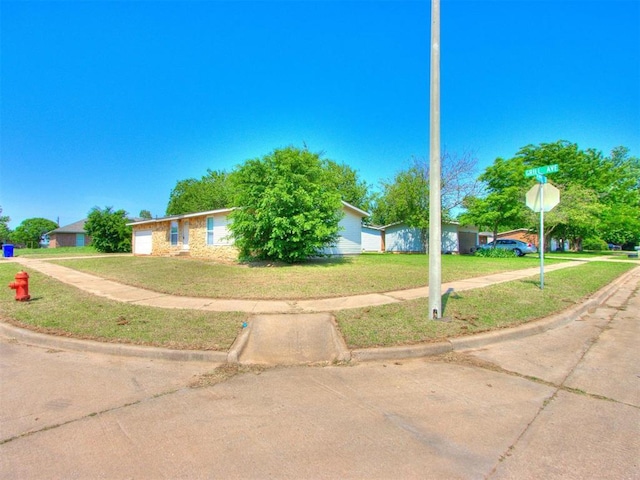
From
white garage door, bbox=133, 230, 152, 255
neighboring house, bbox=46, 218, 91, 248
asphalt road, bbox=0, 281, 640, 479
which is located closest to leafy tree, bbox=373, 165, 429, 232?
white garage door, bbox=133, 230, 152, 255

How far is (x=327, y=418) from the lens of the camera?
3.04 metres

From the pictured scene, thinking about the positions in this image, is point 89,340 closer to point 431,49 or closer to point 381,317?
point 381,317

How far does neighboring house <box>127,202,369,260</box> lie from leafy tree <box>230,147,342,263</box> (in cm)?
356

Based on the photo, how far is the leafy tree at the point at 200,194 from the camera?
4716 cm

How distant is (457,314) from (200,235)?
18500 millimetres

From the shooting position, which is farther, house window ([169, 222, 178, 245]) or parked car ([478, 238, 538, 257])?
parked car ([478, 238, 538, 257])

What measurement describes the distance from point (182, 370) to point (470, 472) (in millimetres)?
3389

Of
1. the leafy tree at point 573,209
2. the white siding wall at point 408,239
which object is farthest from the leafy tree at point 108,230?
the leafy tree at point 573,209

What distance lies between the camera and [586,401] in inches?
132

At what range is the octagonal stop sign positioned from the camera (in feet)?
30.3

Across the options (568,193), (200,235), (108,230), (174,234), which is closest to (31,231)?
(108,230)

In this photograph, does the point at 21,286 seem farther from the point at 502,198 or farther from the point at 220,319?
the point at 502,198

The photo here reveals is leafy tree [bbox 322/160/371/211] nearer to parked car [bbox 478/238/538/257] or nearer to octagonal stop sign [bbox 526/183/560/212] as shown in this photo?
parked car [bbox 478/238/538/257]

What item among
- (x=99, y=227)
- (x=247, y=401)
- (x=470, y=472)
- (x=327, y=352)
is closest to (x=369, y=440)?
(x=470, y=472)
